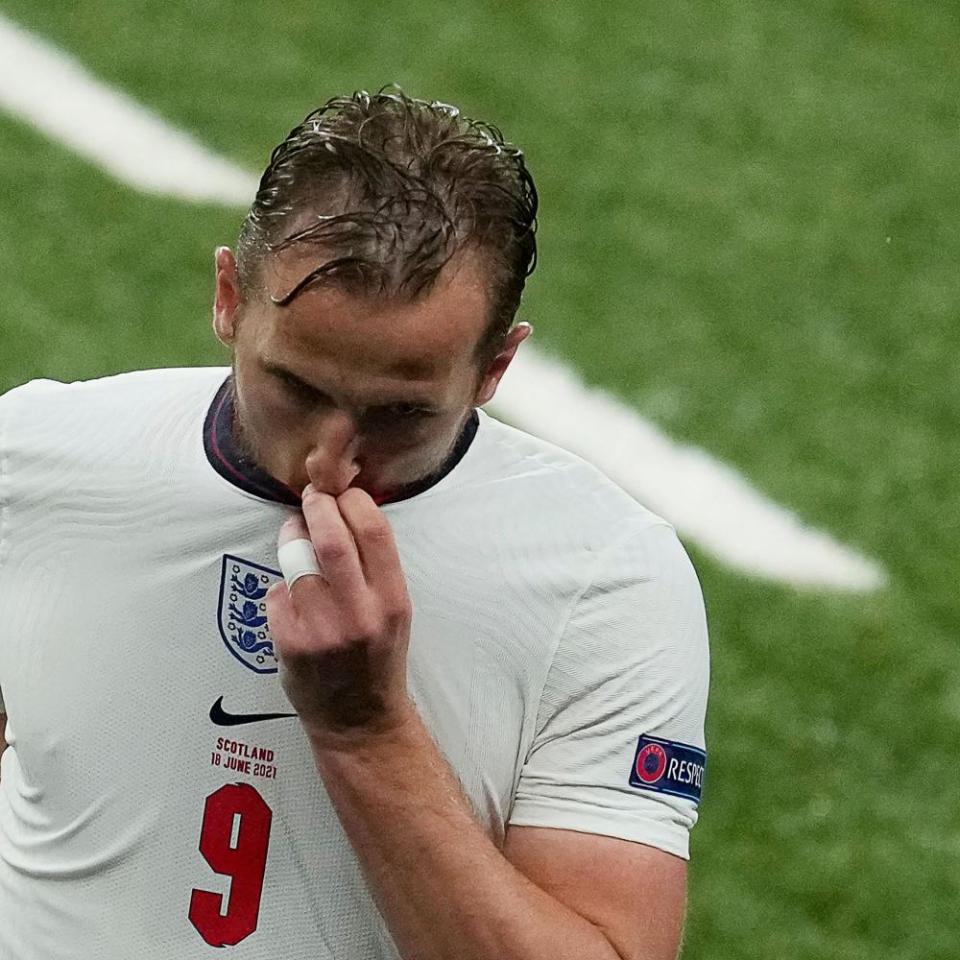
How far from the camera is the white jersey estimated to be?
8.79 feet

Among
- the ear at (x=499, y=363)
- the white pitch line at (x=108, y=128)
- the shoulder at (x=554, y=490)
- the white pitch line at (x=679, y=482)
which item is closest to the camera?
the ear at (x=499, y=363)

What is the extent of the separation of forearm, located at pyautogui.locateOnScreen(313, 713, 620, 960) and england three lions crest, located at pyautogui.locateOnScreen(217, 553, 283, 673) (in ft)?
0.85

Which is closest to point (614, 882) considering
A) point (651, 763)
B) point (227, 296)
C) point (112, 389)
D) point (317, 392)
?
point (651, 763)

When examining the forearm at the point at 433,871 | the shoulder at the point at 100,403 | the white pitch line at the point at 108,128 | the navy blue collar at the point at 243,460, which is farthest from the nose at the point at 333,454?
the white pitch line at the point at 108,128

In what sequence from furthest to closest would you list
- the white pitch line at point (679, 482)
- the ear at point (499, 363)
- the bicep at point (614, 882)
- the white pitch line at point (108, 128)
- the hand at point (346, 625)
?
the white pitch line at point (108, 128), the white pitch line at point (679, 482), the ear at point (499, 363), the bicep at point (614, 882), the hand at point (346, 625)

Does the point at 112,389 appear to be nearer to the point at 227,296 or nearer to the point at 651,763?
the point at 227,296

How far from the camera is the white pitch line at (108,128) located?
747cm

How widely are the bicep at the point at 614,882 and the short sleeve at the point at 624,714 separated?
2 centimetres

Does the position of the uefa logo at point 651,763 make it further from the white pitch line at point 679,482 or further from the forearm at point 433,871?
the white pitch line at point 679,482

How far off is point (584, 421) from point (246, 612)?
152 inches

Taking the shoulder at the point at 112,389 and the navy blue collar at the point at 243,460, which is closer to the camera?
the navy blue collar at the point at 243,460

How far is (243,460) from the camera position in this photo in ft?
9.04

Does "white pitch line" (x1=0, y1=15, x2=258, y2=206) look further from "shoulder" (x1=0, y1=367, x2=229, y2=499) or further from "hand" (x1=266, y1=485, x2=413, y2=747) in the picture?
"hand" (x1=266, y1=485, x2=413, y2=747)

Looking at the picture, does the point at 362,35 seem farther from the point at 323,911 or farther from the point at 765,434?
the point at 323,911
